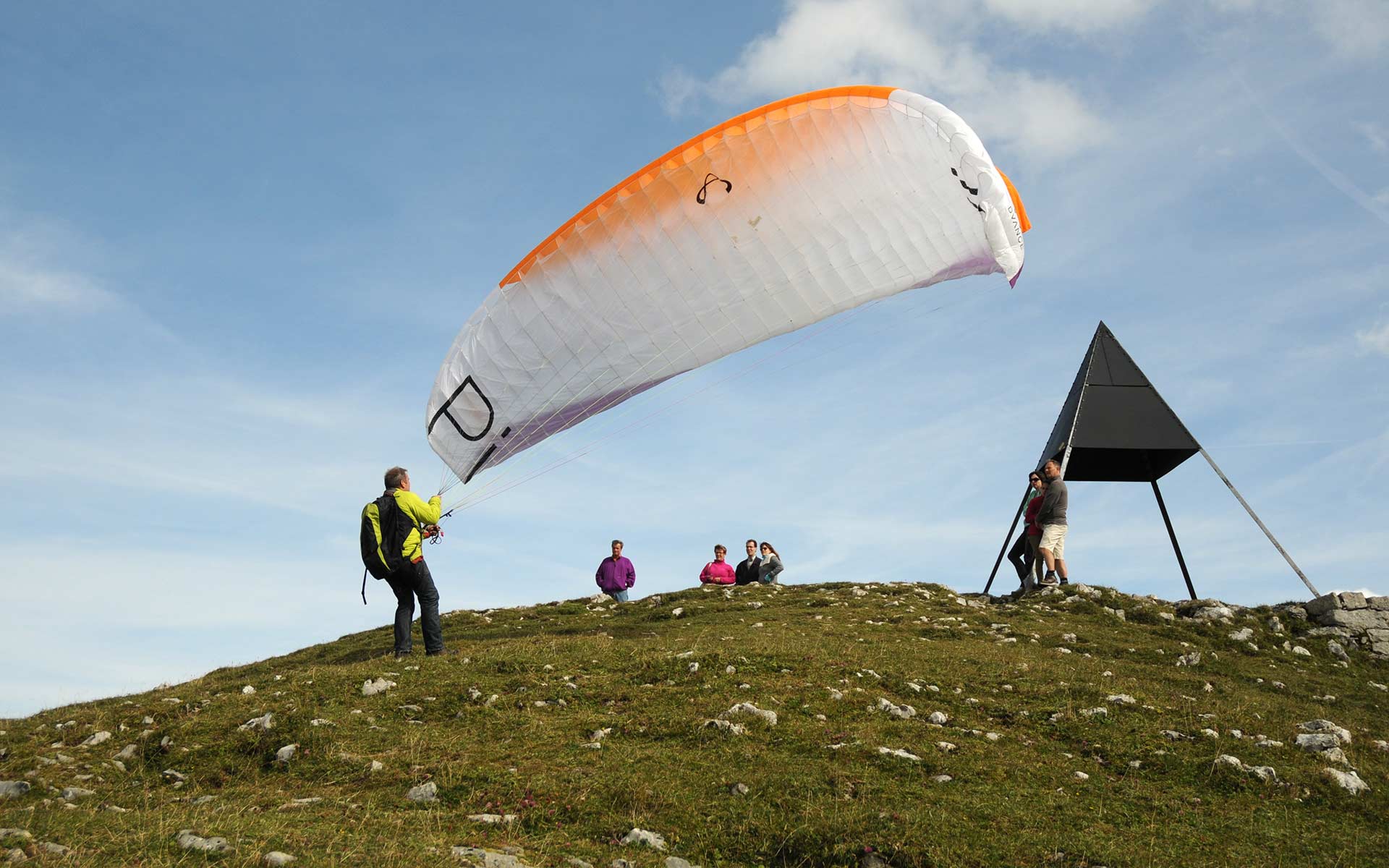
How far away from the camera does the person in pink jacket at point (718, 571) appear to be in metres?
24.8

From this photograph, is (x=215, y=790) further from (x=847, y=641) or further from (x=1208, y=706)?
(x=1208, y=706)

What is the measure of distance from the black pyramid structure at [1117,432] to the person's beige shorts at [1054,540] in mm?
1345

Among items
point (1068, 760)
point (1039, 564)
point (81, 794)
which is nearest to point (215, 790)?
point (81, 794)

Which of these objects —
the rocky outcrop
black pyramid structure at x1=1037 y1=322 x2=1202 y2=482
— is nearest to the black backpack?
black pyramid structure at x1=1037 y1=322 x2=1202 y2=482

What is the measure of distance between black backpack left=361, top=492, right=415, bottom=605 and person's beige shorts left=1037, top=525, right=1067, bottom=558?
12597 mm

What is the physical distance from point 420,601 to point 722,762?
19.8 feet

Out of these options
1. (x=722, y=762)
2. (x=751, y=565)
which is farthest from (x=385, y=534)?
(x=751, y=565)

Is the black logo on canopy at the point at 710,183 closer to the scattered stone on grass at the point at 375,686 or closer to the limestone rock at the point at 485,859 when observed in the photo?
the scattered stone on grass at the point at 375,686

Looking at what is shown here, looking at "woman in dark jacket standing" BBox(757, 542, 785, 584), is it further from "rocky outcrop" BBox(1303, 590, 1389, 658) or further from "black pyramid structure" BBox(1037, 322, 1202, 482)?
"rocky outcrop" BBox(1303, 590, 1389, 658)

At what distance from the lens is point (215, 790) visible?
9555mm

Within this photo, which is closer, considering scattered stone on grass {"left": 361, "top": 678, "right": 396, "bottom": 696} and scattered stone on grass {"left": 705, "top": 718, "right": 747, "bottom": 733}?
scattered stone on grass {"left": 705, "top": 718, "right": 747, "bottom": 733}

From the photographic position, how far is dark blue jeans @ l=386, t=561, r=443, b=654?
Result: 45.7 feet

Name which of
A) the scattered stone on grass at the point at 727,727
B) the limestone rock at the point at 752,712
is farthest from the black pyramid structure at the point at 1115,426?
the scattered stone on grass at the point at 727,727

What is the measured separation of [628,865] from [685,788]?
1481mm
